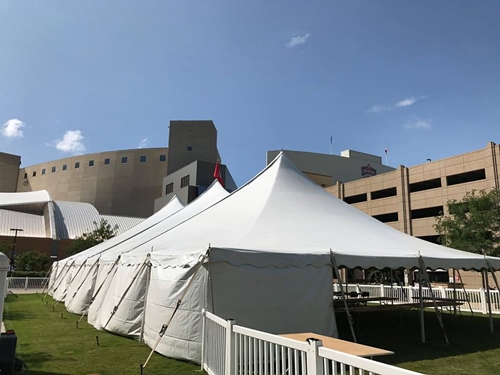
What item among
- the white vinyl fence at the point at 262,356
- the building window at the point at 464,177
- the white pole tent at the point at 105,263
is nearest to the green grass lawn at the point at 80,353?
the white vinyl fence at the point at 262,356

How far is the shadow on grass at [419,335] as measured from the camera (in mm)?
7305

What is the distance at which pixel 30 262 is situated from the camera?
33.8 metres

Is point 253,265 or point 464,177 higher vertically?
point 464,177

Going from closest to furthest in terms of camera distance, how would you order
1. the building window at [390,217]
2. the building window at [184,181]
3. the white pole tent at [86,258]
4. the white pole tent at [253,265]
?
the white pole tent at [253,265] → the white pole tent at [86,258] → the building window at [390,217] → the building window at [184,181]

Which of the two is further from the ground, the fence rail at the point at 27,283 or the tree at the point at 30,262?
the tree at the point at 30,262

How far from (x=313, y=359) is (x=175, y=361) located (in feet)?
14.1

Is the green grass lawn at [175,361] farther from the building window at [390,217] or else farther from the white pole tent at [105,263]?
the building window at [390,217]

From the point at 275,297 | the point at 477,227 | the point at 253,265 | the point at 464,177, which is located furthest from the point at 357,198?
the point at 253,265

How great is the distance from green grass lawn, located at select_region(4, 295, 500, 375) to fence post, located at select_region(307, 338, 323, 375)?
346 cm

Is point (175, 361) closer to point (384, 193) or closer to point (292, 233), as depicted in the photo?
point (292, 233)

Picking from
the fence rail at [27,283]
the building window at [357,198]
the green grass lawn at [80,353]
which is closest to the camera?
the green grass lawn at [80,353]

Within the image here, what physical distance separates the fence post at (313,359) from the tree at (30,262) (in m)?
36.5

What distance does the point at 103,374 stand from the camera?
5.75 metres

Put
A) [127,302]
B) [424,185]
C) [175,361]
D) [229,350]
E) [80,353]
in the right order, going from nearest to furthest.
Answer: [229,350]
[175,361]
[80,353]
[127,302]
[424,185]
